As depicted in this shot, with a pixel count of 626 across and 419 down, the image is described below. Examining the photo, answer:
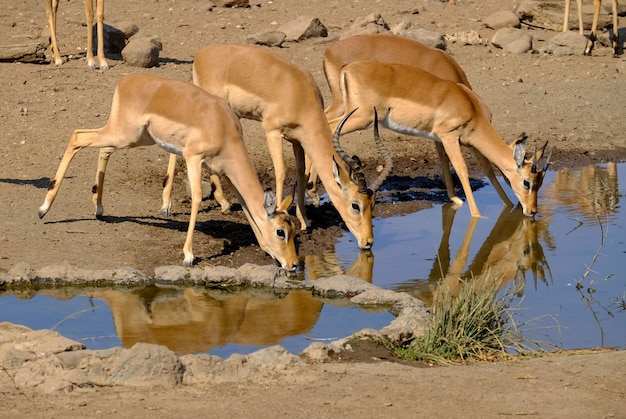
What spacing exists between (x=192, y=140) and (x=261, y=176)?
2.90 m

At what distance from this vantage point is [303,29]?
56.4 ft

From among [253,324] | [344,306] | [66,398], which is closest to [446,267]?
[344,306]

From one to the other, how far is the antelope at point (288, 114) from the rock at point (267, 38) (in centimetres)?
629

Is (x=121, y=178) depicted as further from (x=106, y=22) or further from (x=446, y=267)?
(x=106, y=22)

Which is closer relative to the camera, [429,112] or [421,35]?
[429,112]

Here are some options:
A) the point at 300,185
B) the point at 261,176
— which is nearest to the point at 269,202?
the point at 300,185

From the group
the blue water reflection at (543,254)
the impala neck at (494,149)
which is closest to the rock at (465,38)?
the blue water reflection at (543,254)

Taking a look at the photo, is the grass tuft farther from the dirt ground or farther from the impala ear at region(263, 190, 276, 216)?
the impala ear at region(263, 190, 276, 216)

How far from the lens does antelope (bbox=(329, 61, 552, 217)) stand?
35.3 feet

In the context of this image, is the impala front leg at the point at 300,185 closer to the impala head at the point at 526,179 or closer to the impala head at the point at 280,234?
the impala head at the point at 280,234

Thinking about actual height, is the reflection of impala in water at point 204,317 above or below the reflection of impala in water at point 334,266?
above

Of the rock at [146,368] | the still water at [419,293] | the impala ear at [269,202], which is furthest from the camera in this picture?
the impala ear at [269,202]

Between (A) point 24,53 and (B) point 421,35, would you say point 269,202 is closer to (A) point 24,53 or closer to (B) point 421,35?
(A) point 24,53

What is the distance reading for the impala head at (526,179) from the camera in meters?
10.5
